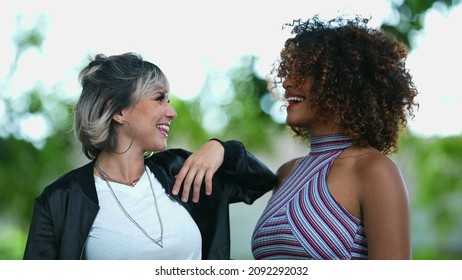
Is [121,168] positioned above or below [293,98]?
below

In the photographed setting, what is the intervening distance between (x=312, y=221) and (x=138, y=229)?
64 centimetres

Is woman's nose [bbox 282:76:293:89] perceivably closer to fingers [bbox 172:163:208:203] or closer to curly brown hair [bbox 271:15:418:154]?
curly brown hair [bbox 271:15:418:154]

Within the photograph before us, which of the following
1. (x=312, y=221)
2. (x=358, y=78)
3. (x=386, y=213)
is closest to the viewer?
(x=386, y=213)

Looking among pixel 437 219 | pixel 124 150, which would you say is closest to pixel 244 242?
pixel 437 219

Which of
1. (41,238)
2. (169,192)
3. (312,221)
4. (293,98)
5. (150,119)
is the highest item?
(293,98)

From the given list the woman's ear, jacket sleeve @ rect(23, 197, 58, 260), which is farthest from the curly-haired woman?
jacket sleeve @ rect(23, 197, 58, 260)

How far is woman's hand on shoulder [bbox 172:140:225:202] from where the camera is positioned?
2.60 meters

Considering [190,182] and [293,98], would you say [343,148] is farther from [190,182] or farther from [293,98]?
[190,182]

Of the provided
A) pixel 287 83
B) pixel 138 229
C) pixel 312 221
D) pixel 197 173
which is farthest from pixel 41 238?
pixel 287 83

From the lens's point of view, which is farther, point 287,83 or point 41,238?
point 287,83

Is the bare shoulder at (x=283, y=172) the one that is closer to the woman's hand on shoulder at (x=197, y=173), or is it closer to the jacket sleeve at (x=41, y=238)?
the woman's hand on shoulder at (x=197, y=173)

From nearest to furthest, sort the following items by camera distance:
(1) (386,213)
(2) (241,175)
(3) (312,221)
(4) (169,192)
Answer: (1) (386,213), (3) (312,221), (4) (169,192), (2) (241,175)

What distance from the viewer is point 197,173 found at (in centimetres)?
262

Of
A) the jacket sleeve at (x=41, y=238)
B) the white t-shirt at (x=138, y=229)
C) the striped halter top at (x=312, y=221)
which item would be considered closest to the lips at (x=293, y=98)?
the striped halter top at (x=312, y=221)
